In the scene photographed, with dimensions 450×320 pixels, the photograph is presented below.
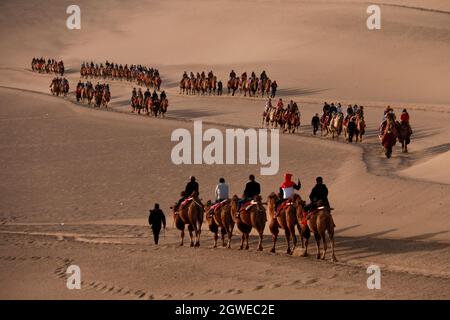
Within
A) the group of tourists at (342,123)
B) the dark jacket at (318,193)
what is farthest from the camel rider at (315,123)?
the dark jacket at (318,193)

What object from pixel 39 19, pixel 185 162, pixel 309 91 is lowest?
pixel 185 162

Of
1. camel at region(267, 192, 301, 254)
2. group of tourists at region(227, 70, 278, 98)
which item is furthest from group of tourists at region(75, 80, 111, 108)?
camel at region(267, 192, 301, 254)

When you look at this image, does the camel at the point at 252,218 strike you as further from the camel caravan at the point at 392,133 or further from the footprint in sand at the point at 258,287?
the camel caravan at the point at 392,133

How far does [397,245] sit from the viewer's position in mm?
18734

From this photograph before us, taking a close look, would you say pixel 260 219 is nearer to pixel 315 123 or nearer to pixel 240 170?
pixel 240 170

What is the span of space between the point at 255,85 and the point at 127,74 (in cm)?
1551

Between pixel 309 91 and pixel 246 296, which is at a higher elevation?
pixel 309 91

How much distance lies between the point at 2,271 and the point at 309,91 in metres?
34.1

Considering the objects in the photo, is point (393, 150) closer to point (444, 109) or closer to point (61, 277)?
point (444, 109)

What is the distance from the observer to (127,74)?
201 ft

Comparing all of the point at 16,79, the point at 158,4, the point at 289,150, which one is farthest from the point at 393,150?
the point at 158,4

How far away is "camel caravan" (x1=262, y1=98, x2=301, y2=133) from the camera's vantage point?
36312 millimetres

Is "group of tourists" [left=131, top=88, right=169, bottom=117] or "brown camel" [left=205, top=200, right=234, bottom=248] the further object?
"group of tourists" [left=131, top=88, right=169, bottom=117]

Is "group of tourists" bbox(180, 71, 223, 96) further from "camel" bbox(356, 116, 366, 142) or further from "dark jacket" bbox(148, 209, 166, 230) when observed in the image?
"dark jacket" bbox(148, 209, 166, 230)
